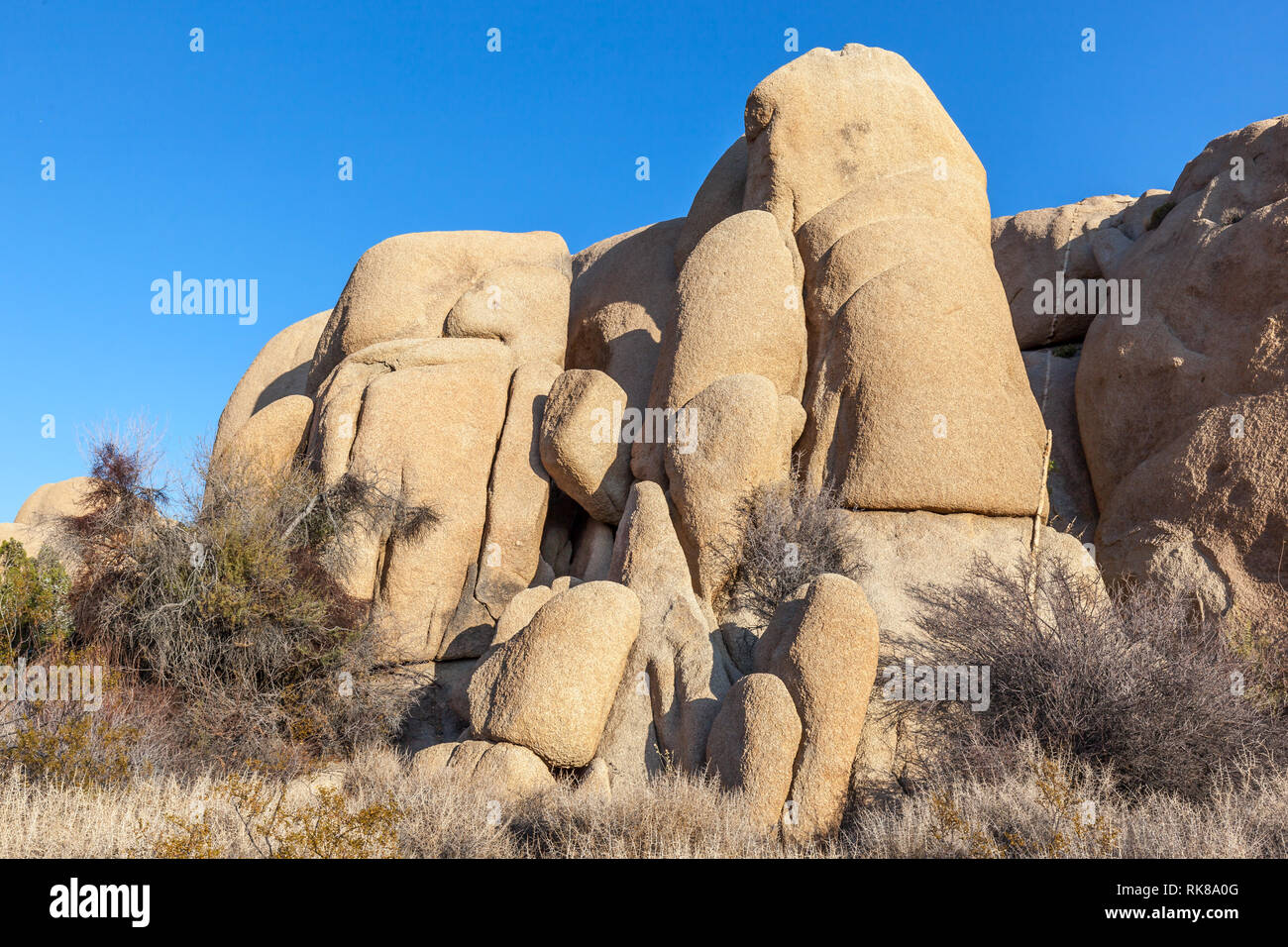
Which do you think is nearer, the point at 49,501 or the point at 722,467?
the point at 722,467

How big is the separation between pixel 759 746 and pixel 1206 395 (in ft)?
22.9

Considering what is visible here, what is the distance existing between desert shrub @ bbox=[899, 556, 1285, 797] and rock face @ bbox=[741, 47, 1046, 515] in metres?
1.76

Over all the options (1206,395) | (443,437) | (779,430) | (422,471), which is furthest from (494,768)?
(1206,395)

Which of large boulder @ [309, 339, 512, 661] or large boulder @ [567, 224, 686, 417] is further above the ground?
large boulder @ [567, 224, 686, 417]

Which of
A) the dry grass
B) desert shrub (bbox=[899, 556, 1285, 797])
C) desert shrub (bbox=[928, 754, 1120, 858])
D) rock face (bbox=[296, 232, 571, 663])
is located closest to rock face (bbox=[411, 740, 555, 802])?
the dry grass

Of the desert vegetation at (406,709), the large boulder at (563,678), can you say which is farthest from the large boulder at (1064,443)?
the large boulder at (563,678)

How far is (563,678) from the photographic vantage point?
8141 millimetres

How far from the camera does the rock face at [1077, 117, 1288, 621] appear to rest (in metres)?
9.79

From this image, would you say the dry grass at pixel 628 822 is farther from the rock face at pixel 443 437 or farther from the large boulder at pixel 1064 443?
the large boulder at pixel 1064 443

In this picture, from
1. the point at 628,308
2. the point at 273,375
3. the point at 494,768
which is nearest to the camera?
the point at 494,768

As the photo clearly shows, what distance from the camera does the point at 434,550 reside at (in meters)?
11.4

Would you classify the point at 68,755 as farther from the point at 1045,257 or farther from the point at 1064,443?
the point at 1045,257

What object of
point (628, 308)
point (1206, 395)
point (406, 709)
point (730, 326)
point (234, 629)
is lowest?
point (406, 709)

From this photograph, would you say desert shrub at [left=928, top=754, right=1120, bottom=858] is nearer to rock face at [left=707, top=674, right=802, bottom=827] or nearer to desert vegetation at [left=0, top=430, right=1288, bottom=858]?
desert vegetation at [left=0, top=430, right=1288, bottom=858]
